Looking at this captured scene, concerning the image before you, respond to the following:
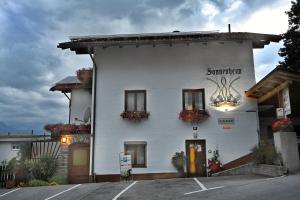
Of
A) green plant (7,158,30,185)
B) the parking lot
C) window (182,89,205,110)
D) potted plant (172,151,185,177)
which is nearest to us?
the parking lot

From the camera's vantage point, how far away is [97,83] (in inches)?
622

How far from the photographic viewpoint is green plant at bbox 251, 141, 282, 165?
38.1ft

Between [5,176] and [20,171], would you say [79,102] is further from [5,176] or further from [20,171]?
[5,176]

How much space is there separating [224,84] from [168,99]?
8.93 ft

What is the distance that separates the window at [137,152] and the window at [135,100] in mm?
1657

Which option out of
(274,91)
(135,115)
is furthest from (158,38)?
(274,91)

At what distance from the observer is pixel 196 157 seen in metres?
14.9

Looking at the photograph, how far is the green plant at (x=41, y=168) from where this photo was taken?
1469cm

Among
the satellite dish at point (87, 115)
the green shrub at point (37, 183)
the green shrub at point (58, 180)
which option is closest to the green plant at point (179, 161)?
the satellite dish at point (87, 115)

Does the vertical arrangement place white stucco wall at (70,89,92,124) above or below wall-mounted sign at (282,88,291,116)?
above

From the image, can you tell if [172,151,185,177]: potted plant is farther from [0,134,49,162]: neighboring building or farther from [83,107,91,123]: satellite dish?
[0,134,49,162]: neighboring building

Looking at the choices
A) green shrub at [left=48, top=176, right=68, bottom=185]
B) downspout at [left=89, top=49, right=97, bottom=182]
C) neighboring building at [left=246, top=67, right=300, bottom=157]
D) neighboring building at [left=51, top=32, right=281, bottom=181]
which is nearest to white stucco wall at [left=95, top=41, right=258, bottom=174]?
neighboring building at [left=51, top=32, right=281, bottom=181]

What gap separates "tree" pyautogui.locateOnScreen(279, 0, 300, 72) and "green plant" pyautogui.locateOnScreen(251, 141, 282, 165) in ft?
34.1

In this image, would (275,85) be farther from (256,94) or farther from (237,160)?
(237,160)
